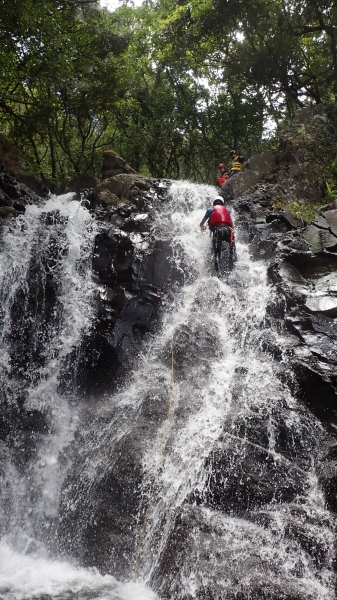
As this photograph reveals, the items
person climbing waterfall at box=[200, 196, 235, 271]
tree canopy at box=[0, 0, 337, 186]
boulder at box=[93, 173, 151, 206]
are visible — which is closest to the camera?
person climbing waterfall at box=[200, 196, 235, 271]

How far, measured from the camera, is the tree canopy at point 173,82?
16.9 meters

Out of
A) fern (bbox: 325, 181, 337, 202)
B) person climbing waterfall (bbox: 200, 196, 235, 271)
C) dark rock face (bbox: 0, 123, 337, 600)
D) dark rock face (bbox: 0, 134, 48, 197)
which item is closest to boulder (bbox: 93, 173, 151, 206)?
dark rock face (bbox: 0, 134, 48, 197)

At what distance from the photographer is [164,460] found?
22.1ft

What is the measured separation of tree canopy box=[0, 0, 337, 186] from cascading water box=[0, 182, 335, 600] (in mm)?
8943

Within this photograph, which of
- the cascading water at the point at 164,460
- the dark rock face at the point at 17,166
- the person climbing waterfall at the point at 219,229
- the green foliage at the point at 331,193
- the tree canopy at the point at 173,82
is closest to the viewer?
the cascading water at the point at 164,460

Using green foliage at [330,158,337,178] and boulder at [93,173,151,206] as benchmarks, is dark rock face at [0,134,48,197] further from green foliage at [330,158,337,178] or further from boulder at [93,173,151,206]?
green foliage at [330,158,337,178]

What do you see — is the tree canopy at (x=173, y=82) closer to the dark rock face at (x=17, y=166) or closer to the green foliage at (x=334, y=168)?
the dark rock face at (x=17, y=166)

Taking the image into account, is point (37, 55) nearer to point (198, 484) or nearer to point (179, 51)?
point (179, 51)

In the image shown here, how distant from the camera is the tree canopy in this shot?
16859 mm

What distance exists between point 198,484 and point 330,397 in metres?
2.66

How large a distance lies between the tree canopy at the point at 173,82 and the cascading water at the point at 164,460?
29.3 ft

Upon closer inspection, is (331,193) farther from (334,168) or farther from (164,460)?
(164,460)

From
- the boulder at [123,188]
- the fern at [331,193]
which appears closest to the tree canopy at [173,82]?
the boulder at [123,188]

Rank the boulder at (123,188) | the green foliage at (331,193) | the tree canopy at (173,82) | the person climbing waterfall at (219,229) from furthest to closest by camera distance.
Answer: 1. the tree canopy at (173,82)
2. the boulder at (123,188)
3. the green foliage at (331,193)
4. the person climbing waterfall at (219,229)
